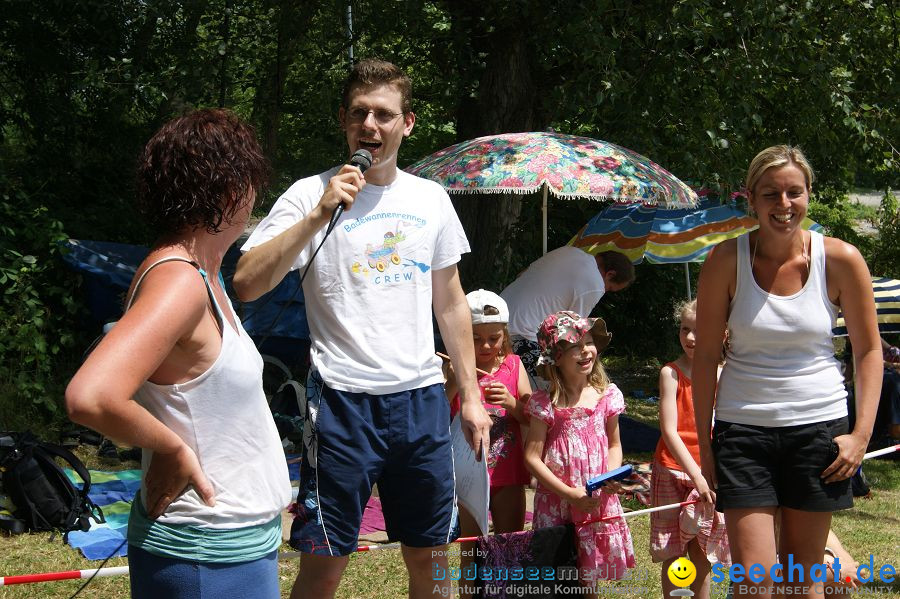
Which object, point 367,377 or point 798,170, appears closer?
point 367,377

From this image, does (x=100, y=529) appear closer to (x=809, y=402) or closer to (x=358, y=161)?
(x=358, y=161)

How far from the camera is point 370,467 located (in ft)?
9.84

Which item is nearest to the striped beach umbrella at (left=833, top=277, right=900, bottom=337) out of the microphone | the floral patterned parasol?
the floral patterned parasol

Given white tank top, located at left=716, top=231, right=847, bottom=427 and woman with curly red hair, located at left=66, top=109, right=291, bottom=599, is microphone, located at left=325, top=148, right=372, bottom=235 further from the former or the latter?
white tank top, located at left=716, top=231, right=847, bottom=427

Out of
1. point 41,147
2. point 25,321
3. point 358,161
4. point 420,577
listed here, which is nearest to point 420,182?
point 358,161

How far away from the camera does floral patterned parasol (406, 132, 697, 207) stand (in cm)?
573

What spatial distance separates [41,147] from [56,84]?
0.66 meters

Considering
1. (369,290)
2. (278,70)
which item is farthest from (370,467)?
(278,70)

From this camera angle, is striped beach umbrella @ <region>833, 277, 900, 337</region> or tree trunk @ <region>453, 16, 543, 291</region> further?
tree trunk @ <region>453, 16, 543, 291</region>

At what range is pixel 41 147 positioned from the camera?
966 centimetres

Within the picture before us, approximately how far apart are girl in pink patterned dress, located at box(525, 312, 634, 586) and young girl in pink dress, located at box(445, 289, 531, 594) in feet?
0.42

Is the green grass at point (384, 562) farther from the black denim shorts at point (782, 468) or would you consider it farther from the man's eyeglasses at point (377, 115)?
the man's eyeglasses at point (377, 115)

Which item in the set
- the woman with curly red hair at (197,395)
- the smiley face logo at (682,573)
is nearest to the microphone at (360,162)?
the woman with curly red hair at (197,395)

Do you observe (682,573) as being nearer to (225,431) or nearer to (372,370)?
(372,370)
